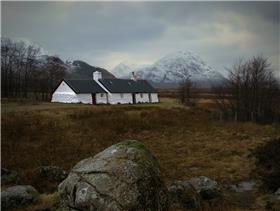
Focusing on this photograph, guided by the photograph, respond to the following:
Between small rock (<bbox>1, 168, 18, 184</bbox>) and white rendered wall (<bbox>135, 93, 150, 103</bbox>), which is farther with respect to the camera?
white rendered wall (<bbox>135, 93, 150, 103</bbox>)

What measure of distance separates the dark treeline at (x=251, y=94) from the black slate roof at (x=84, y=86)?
20.7m

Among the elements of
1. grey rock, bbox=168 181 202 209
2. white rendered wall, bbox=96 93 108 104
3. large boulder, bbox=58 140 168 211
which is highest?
white rendered wall, bbox=96 93 108 104

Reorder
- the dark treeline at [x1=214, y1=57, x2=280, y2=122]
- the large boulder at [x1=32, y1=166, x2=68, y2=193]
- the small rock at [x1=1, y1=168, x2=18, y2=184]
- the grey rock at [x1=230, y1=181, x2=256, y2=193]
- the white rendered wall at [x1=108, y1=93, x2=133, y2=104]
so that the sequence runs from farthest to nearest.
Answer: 1. the white rendered wall at [x1=108, y1=93, x2=133, y2=104]
2. the dark treeline at [x1=214, y1=57, x2=280, y2=122]
3. the small rock at [x1=1, y1=168, x2=18, y2=184]
4. the large boulder at [x1=32, y1=166, x2=68, y2=193]
5. the grey rock at [x1=230, y1=181, x2=256, y2=193]

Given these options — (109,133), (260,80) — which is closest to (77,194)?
(109,133)

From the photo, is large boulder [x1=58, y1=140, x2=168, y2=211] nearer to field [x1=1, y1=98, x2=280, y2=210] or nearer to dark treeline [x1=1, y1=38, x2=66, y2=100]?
field [x1=1, y1=98, x2=280, y2=210]

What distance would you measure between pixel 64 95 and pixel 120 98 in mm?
10495

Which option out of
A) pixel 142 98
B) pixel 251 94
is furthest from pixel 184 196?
pixel 142 98

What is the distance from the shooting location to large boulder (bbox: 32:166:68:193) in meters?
18.1

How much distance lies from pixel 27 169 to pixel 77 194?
1458 centimetres

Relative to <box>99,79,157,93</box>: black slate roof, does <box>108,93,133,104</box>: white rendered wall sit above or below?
below

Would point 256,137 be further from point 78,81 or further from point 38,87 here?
point 38,87

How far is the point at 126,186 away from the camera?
784 cm

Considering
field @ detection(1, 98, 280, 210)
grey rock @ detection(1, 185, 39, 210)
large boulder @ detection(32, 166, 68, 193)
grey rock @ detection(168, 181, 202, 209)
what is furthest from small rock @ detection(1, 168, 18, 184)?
grey rock @ detection(168, 181, 202, 209)

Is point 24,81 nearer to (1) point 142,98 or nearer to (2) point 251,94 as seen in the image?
(1) point 142,98
